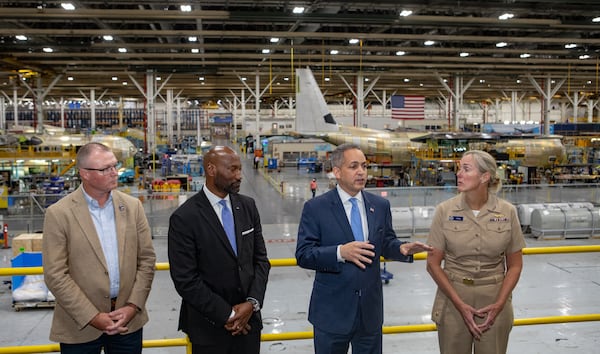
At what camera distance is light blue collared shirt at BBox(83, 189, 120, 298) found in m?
3.79

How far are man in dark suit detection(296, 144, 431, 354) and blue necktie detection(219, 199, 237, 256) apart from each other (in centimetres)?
47

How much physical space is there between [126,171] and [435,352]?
96.0 feet

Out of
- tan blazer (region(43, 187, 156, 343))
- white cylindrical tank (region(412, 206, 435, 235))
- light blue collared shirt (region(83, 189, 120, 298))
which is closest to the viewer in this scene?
tan blazer (region(43, 187, 156, 343))

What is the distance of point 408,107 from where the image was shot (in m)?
38.9

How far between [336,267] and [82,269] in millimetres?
1742

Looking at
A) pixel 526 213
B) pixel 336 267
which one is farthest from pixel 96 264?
pixel 526 213

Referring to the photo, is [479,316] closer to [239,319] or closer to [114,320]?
[239,319]

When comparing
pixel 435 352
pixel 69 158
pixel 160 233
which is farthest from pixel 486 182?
pixel 69 158

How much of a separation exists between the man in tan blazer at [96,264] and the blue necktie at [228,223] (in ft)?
2.17

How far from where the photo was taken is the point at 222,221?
379 centimetres

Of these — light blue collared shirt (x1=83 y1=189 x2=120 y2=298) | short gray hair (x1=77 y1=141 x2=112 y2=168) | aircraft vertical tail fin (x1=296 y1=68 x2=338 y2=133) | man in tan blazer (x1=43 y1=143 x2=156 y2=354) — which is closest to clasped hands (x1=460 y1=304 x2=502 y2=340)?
man in tan blazer (x1=43 y1=143 x2=156 y2=354)

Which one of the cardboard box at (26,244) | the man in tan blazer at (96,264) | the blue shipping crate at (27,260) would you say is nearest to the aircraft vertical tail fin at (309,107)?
the cardboard box at (26,244)

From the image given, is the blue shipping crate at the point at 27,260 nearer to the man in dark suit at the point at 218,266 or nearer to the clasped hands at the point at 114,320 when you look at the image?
the clasped hands at the point at 114,320

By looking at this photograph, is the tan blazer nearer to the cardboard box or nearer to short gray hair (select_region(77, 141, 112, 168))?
short gray hair (select_region(77, 141, 112, 168))
